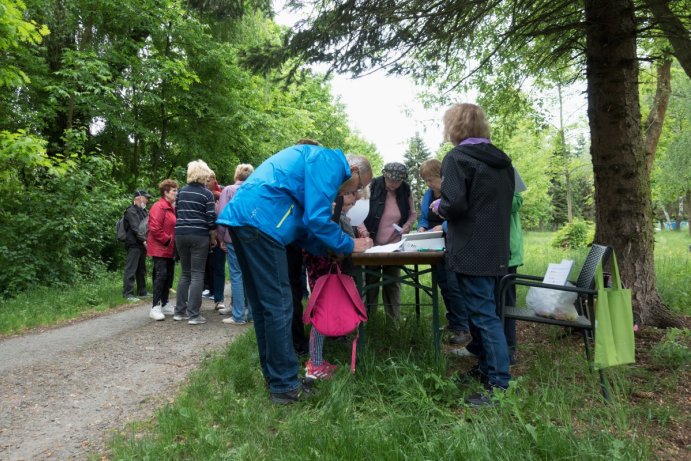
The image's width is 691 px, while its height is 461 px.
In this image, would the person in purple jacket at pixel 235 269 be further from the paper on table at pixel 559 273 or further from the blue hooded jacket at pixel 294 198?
the paper on table at pixel 559 273

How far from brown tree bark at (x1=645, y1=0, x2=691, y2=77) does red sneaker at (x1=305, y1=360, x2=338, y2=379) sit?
4000 mm

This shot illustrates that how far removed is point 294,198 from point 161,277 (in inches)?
151

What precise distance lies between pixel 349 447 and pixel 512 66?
20.0ft

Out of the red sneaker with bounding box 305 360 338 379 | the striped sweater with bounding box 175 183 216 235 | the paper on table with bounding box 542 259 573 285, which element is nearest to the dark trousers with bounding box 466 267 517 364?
the paper on table with bounding box 542 259 573 285

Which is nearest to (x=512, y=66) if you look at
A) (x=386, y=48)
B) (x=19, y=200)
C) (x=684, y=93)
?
(x=386, y=48)

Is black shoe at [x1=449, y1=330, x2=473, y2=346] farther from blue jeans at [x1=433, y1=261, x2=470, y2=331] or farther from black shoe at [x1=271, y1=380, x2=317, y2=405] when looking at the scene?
black shoe at [x1=271, y1=380, x2=317, y2=405]

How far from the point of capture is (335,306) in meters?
3.25

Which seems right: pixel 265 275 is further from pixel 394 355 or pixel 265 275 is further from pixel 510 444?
pixel 510 444

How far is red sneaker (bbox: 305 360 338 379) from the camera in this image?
10.9 ft

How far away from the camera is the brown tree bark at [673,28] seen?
4.30 metres

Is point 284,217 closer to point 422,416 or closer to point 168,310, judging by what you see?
point 422,416

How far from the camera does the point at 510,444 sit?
2166mm

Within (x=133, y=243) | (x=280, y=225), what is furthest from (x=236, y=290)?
(x=133, y=243)

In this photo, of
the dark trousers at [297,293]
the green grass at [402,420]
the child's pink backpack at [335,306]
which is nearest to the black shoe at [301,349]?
the dark trousers at [297,293]
